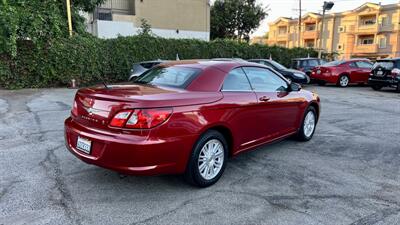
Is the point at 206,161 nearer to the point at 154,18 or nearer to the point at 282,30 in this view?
the point at 154,18

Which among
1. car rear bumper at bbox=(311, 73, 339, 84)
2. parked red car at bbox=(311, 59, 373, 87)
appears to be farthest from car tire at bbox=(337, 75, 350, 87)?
car rear bumper at bbox=(311, 73, 339, 84)

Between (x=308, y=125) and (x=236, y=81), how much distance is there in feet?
7.66

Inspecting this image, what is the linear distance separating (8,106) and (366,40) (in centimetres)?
4999

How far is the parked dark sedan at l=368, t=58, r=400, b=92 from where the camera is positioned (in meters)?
13.9

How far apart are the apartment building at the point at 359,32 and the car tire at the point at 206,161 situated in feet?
129

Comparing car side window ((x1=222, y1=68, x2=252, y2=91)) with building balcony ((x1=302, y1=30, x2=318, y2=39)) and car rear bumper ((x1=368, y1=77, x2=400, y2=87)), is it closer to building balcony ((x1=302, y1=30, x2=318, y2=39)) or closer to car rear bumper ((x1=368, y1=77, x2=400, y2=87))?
car rear bumper ((x1=368, y1=77, x2=400, y2=87))

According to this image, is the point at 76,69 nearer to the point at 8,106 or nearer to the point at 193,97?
the point at 8,106

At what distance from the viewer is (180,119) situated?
3479mm

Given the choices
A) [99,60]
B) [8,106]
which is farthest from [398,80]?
[8,106]

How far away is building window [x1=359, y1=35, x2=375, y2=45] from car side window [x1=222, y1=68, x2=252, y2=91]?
49.5 m

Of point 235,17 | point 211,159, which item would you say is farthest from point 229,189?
point 235,17

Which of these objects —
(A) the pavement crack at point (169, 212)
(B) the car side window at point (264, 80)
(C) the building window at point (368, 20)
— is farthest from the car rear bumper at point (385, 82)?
(C) the building window at point (368, 20)

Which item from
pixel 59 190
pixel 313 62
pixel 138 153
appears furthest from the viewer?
pixel 313 62

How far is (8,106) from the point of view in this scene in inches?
363
